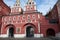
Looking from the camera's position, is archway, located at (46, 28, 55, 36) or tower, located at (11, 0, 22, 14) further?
tower, located at (11, 0, 22, 14)

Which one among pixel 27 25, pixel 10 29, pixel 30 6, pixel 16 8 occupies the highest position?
pixel 16 8

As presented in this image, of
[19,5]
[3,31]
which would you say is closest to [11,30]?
[3,31]

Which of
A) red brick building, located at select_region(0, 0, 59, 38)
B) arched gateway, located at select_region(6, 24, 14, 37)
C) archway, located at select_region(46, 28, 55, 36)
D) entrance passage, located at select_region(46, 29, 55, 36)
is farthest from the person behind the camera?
arched gateway, located at select_region(6, 24, 14, 37)

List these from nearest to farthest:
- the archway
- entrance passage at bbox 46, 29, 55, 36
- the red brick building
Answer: the red brick building
the archway
entrance passage at bbox 46, 29, 55, 36

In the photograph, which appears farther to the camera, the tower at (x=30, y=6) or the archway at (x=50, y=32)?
the tower at (x=30, y=6)

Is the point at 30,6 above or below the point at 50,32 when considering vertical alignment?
above

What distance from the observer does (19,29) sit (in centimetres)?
3859

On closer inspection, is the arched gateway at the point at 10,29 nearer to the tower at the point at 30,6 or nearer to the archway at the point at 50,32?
the tower at the point at 30,6

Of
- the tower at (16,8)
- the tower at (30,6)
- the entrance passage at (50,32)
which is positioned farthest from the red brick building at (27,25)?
the tower at (16,8)

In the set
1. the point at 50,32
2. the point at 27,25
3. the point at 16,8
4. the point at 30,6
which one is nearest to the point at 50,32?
the point at 50,32

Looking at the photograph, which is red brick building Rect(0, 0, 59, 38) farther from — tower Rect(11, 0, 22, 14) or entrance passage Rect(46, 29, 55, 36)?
tower Rect(11, 0, 22, 14)

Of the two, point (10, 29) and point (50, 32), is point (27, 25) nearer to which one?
point (10, 29)

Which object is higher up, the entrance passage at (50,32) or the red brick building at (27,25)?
the red brick building at (27,25)

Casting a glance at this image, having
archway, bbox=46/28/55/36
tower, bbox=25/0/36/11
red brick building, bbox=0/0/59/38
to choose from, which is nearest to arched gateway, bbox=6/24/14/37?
red brick building, bbox=0/0/59/38
